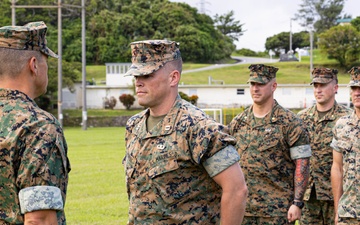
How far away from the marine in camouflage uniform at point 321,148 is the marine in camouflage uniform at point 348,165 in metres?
1.55

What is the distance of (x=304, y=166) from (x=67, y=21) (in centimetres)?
9739

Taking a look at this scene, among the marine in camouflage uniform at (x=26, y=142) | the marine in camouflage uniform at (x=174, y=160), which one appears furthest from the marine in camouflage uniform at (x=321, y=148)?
the marine in camouflage uniform at (x=26, y=142)

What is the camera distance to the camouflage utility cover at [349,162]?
7.00 m

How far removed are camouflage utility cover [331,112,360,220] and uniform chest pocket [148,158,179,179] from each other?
286 cm

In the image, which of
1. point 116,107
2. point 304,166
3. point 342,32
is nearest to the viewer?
point 304,166

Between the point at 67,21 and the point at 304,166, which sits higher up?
the point at 67,21

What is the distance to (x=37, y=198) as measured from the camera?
364 cm

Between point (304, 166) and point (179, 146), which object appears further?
point (304, 166)

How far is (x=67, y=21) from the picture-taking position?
102m

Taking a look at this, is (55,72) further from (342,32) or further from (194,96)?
(342,32)

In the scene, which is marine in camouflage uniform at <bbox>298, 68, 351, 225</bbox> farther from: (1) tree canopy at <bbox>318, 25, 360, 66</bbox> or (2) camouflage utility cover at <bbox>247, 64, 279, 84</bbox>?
(1) tree canopy at <bbox>318, 25, 360, 66</bbox>

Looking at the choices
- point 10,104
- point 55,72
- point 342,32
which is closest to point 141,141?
point 10,104

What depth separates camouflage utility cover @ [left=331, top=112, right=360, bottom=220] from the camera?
7.00 meters

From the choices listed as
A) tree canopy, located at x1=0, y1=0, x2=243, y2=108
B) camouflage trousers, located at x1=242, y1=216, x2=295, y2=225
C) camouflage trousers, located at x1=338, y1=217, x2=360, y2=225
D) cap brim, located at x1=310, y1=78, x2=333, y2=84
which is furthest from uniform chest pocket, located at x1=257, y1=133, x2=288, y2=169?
tree canopy, located at x1=0, y1=0, x2=243, y2=108
